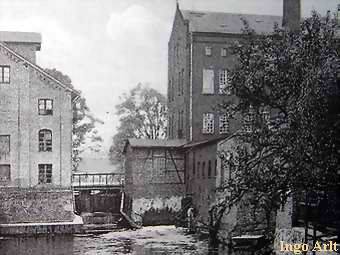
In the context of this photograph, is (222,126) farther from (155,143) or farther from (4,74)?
(4,74)

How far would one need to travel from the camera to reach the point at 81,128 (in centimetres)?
990

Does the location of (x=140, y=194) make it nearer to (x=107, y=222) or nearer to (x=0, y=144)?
(x=107, y=222)

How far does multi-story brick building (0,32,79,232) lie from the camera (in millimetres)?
9523

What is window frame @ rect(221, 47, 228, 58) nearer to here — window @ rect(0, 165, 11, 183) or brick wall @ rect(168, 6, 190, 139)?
brick wall @ rect(168, 6, 190, 139)

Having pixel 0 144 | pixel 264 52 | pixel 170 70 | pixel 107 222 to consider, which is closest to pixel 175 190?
pixel 107 222

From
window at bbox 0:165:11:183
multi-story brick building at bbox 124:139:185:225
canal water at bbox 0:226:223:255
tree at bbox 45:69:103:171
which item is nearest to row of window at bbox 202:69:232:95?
multi-story brick building at bbox 124:139:185:225

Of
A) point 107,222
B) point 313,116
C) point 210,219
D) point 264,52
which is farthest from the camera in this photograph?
point 107,222

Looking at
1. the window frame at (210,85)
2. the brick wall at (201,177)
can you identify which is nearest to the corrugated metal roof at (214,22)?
the window frame at (210,85)

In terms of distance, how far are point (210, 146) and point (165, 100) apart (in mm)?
1149

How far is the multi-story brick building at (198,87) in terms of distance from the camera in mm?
9953

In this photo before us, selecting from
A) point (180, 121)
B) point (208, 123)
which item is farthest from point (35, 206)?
point (208, 123)

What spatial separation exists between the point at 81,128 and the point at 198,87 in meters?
2.15

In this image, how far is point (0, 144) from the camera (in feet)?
32.5

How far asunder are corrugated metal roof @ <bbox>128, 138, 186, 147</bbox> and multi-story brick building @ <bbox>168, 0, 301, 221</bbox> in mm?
181
